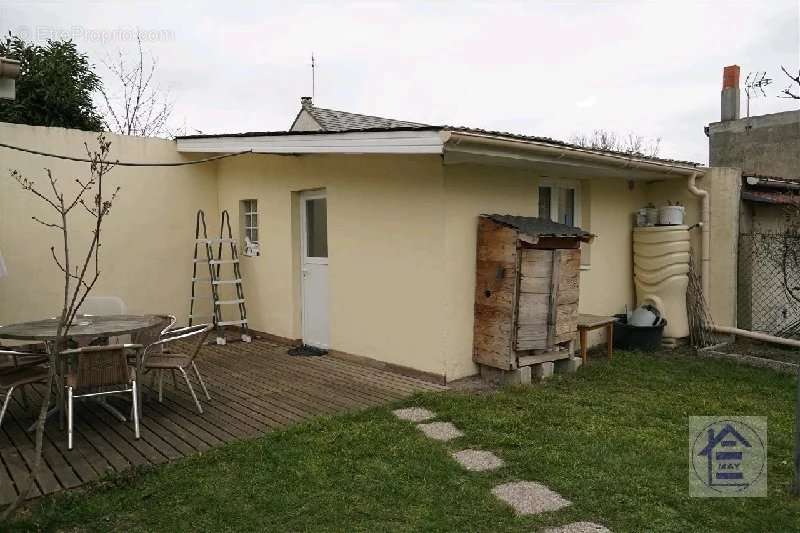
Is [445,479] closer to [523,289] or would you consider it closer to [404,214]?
[523,289]

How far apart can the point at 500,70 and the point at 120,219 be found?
1278 centimetres

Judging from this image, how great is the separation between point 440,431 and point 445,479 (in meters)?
0.93

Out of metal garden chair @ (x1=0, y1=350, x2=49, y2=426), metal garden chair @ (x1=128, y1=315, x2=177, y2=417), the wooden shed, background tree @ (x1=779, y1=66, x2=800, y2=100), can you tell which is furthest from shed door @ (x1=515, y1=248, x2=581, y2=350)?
metal garden chair @ (x1=0, y1=350, x2=49, y2=426)

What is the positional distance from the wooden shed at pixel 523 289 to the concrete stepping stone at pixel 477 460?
1.84 m

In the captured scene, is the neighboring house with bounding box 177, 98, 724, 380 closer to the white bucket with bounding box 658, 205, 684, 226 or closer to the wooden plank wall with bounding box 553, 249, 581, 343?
the white bucket with bounding box 658, 205, 684, 226

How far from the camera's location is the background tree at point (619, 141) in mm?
30016

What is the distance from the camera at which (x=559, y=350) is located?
21.3ft

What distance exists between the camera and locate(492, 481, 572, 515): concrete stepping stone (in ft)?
11.0

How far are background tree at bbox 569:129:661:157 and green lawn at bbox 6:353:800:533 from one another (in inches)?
1057

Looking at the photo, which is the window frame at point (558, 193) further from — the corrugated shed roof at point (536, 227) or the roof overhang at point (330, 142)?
the roof overhang at point (330, 142)

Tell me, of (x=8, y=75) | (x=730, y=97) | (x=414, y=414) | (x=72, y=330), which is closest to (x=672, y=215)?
(x=414, y=414)

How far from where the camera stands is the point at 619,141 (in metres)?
30.8

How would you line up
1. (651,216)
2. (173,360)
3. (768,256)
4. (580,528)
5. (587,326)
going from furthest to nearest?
1. (768,256)
2. (651,216)
3. (587,326)
4. (173,360)
5. (580,528)

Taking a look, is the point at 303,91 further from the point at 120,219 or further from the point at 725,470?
the point at 725,470
